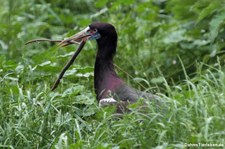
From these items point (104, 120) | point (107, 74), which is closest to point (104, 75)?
point (107, 74)

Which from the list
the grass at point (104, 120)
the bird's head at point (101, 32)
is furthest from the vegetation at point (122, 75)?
the bird's head at point (101, 32)

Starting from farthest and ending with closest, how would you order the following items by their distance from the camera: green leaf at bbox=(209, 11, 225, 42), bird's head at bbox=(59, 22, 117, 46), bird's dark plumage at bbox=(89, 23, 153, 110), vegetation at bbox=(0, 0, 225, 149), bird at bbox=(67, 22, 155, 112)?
1. green leaf at bbox=(209, 11, 225, 42)
2. bird's head at bbox=(59, 22, 117, 46)
3. bird's dark plumage at bbox=(89, 23, 153, 110)
4. bird at bbox=(67, 22, 155, 112)
5. vegetation at bbox=(0, 0, 225, 149)

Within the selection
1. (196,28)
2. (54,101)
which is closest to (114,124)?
(54,101)

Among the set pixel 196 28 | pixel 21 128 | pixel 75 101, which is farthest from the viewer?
pixel 196 28

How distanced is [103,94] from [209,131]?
1.67 metres

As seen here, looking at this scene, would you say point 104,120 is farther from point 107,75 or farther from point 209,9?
point 209,9

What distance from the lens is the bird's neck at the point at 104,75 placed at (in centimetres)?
732

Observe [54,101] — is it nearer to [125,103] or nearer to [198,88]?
[125,103]

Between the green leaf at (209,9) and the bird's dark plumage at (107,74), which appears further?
the green leaf at (209,9)

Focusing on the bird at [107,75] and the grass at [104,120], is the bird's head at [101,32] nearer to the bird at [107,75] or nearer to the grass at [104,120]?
the bird at [107,75]

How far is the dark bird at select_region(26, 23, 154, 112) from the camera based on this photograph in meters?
7.15

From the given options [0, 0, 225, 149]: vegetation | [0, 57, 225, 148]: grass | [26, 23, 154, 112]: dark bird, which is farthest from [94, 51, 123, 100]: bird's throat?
[0, 57, 225, 148]: grass

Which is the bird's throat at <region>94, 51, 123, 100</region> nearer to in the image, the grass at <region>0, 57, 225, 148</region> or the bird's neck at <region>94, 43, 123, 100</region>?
the bird's neck at <region>94, 43, 123, 100</region>

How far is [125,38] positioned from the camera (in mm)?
9375
